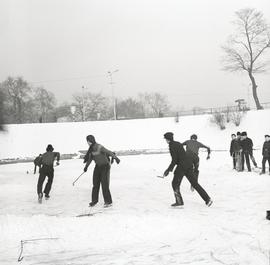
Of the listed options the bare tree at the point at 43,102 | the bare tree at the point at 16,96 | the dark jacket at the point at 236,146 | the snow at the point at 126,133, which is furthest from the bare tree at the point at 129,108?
the dark jacket at the point at 236,146

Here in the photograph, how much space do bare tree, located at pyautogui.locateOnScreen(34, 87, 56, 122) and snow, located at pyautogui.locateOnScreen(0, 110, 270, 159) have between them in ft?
79.0

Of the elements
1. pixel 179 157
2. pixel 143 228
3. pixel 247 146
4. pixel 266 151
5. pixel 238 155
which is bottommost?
pixel 143 228

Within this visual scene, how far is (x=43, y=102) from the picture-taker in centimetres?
6625

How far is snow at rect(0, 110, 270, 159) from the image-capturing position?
119 ft

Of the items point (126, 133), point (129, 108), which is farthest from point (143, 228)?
point (129, 108)

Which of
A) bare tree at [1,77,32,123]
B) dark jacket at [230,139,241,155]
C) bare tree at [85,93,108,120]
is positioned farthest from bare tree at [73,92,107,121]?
dark jacket at [230,139,241,155]

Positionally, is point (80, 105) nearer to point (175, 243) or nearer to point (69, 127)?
point (69, 127)

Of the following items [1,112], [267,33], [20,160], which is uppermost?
[267,33]

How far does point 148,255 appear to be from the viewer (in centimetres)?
601

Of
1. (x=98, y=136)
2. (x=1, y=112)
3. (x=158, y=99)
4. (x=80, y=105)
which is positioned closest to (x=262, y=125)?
(x=98, y=136)

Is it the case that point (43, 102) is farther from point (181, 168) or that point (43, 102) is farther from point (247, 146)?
point (181, 168)

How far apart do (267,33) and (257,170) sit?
2875 centimetres

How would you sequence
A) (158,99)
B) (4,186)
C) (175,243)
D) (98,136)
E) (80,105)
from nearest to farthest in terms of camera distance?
1. (175,243)
2. (4,186)
3. (98,136)
4. (80,105)
5. (158,99)

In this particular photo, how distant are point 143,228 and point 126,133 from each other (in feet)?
112
